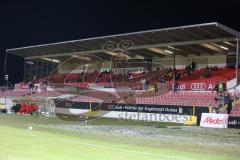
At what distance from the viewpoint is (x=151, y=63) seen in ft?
160

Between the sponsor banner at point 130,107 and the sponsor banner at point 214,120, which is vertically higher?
the sponsor banner at point 130,107

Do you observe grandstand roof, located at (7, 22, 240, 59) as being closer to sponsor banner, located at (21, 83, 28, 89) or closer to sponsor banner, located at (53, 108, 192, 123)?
sponsor banner, located at (21, 83, 28, 89)

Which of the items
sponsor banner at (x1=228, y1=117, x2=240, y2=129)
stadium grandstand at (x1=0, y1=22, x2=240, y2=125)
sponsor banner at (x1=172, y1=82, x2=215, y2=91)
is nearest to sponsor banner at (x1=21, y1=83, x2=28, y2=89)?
stadium grandstand at (x1=0, y1=22, x2=240, y2=125)

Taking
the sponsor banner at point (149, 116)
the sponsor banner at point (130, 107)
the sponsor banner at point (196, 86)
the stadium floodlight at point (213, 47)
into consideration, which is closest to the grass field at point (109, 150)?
the sponsor banner at point (149, 116)

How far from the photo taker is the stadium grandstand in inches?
1396

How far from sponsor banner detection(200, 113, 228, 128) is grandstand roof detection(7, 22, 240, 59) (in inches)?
335

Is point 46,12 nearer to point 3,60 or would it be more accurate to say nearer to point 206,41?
point 3,60

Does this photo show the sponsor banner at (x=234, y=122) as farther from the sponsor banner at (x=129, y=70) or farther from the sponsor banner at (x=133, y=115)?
the sponsor banner at (x=129, y=70)

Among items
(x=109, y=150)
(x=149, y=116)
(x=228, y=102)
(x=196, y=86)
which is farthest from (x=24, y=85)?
(x=109, y=150)

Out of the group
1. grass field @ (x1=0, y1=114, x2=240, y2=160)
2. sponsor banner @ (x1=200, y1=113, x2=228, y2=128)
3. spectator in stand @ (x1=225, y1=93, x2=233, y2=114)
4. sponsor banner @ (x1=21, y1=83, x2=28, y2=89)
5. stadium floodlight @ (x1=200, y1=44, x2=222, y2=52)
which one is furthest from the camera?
sponsor banner @ (x1=21, y1=83, x2=28, y2=89)

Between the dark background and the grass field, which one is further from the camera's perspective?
the dark background

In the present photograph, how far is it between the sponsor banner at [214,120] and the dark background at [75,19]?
16.2 m

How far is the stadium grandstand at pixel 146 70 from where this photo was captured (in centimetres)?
3547

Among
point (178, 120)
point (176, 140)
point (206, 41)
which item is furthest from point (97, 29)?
point (176, 140)
